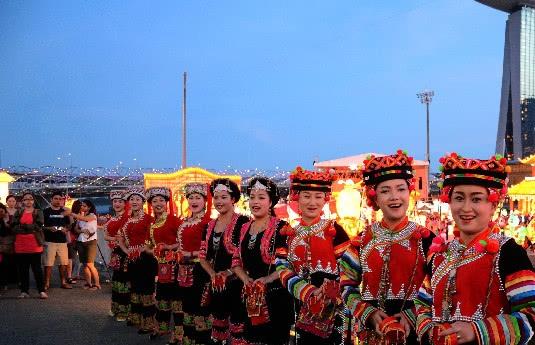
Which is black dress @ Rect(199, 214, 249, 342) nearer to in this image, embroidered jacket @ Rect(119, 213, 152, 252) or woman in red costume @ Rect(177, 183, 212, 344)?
woman in red costume @ Rect(177, 183, 212, 344)

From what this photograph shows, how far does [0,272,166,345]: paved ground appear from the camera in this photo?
23.8 ft

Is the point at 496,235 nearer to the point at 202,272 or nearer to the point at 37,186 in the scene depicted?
the point at 202,272

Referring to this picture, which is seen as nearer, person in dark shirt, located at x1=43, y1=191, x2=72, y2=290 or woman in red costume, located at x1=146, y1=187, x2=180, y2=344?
woman in red costume, located at x1=146, y1=187, x2=180, y2=344

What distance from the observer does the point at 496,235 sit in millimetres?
2797

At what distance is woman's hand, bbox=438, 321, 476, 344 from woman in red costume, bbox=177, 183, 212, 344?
12.1 feet

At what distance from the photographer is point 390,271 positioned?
11.1ft

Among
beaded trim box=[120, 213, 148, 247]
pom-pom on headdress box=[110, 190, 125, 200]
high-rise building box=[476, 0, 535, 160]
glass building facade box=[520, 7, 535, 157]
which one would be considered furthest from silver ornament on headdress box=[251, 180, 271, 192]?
glass building facade box=[520, 7, 535, 157]

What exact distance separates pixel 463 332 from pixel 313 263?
1663mm

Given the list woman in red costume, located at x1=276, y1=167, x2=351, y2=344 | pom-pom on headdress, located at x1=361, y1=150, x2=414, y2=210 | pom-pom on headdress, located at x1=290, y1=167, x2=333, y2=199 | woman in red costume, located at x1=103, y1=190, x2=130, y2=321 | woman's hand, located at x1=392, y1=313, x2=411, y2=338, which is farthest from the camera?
woman in red costume, located at x1=103, y1=190, x2=130, y2=321

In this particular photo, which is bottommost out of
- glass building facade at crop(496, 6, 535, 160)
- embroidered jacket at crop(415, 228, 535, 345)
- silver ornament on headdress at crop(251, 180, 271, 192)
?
embroidered jacket at crop(415, 228, 535, 345)

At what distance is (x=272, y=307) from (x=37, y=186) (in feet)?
92.7

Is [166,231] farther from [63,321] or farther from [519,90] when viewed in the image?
[519,90]

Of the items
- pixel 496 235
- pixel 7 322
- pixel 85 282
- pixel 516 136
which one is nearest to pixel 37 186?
pixel 85 282

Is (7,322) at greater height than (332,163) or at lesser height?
lesser
